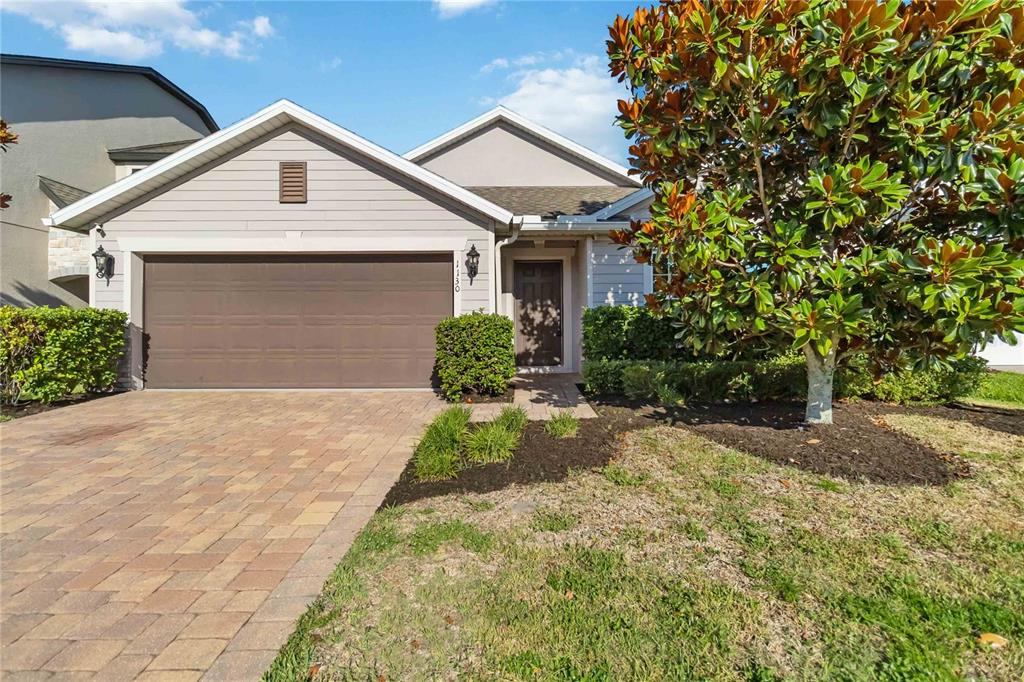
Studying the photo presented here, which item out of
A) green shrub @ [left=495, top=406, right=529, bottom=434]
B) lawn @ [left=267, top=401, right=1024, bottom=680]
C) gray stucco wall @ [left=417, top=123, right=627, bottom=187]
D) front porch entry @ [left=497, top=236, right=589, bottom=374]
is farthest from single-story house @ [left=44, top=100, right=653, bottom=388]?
lawn @ [left=267, top=401, right=1024, bottom=680]

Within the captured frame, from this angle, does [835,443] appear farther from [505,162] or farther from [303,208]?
[505,162]

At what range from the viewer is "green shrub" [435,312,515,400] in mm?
7586

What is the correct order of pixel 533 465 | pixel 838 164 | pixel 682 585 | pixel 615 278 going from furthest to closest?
pixel 615 278 < pixel 533 465 < pixel 838 164 < pixel 682 585

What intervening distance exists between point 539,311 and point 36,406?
843 cm

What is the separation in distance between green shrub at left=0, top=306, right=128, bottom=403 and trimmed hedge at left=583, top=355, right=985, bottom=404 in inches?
331

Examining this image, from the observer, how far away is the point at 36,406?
23.3 feet

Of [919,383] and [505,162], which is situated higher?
[505,162]

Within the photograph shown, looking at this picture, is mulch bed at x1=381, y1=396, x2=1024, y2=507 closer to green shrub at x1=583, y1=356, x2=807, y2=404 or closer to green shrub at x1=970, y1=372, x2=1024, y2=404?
green shrub at x1=583, y1=356, x2=807, y2=404

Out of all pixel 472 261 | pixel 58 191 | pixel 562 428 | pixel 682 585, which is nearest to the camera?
pixel 682 585

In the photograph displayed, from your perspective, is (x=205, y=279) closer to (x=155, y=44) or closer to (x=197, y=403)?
(x=197, y=403)

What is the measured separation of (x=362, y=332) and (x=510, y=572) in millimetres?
6785

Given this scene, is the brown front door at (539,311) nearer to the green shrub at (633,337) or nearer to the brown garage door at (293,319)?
the brown garage door at (293,319)

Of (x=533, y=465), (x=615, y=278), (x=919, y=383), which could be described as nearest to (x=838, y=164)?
(x=533, y=465)

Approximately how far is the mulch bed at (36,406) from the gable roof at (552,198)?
7679 mm
